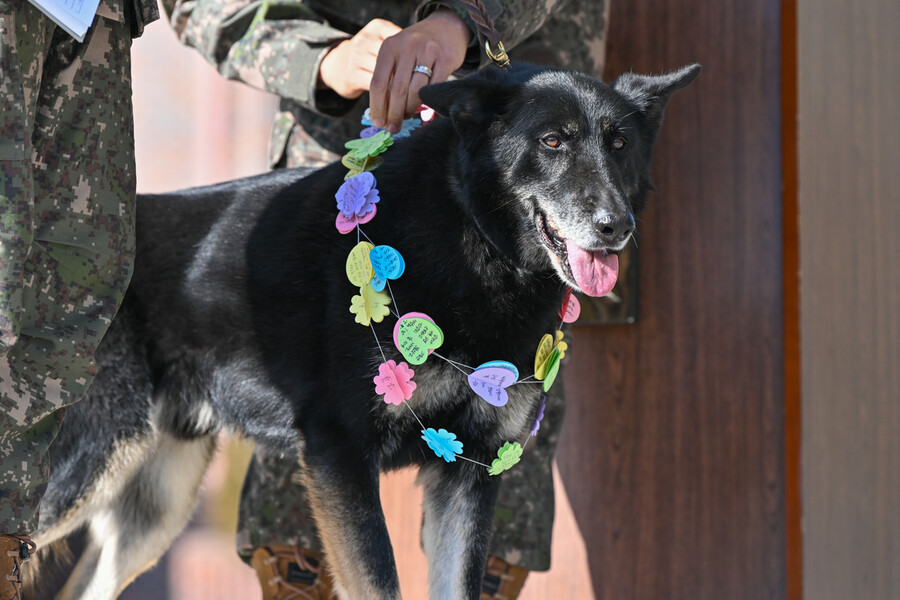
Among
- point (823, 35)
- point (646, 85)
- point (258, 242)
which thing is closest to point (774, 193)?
point (823, 35)

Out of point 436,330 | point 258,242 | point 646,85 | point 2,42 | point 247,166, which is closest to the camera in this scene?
point 2,42

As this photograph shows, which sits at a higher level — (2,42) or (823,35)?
(823,35)

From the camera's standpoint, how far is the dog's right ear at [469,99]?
5.94 ft

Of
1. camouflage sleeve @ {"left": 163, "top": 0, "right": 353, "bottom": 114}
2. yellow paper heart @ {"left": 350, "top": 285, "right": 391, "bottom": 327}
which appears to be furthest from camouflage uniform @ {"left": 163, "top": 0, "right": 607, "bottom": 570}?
yellow paper heart @ {"left": 350, "top": 285, "right": 391, "bottom": 327}

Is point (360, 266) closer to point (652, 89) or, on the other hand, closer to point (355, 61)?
point (355, 61)

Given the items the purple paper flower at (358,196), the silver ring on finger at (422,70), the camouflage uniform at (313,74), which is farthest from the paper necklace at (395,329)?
the camouflage uniform at (313,74)

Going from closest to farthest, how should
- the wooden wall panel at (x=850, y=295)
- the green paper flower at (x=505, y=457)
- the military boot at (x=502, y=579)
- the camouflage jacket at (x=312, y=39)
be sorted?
the green paper flower at (x=505, y=457) < the camouflage jacket at (x=312, y=39) < the military boot at (x=502, y=579) < the wooden wall panel at (x=850, y=295)

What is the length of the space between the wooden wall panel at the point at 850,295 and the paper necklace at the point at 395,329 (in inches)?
47.1

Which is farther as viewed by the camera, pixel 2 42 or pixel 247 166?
pixel 247 166

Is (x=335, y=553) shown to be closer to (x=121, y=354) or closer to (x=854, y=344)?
(x=121, y=354)

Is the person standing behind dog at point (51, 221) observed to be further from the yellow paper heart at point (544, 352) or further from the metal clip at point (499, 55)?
the yellow paper heart at point (544, 352)

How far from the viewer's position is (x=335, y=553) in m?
1.99

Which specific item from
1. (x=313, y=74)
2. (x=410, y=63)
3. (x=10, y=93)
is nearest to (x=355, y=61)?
(x=313, y=74)

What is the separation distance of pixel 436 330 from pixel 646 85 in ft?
2.50
